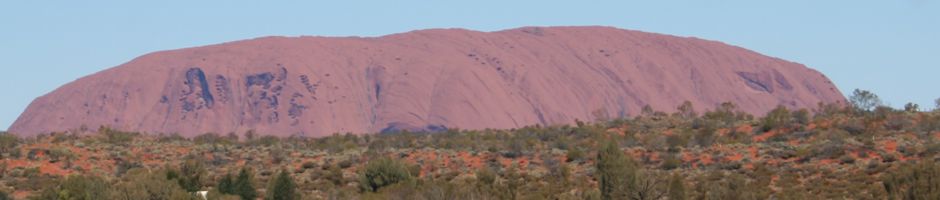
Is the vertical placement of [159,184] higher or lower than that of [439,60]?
lower

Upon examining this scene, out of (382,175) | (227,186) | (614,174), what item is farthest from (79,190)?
(614,174)

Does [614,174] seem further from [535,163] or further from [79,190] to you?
[535,163]

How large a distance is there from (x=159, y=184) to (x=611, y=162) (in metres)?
14.8

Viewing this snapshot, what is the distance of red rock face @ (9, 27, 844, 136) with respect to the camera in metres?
156

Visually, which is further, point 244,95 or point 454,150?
point 244,95

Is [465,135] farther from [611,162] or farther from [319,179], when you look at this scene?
[611,162]

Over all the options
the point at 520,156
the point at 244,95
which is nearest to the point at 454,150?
the point at 520,156

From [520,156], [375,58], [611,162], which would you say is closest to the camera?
[611,162]

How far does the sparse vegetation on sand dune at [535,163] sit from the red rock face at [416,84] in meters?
56.5

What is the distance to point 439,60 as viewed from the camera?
16875 cm

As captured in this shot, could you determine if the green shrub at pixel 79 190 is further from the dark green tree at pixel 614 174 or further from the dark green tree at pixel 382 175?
the dark green tree at pixel 614 174

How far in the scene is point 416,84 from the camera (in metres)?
160

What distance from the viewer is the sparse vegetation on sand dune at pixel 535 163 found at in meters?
57.2

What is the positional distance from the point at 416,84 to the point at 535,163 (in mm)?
83999
